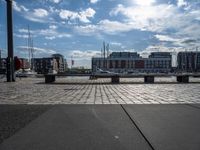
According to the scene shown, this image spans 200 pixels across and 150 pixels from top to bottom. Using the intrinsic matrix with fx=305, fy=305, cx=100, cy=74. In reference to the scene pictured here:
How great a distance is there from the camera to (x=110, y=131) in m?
6.91

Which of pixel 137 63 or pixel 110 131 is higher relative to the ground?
pixel 137 63

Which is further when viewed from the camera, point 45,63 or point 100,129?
point 45,63

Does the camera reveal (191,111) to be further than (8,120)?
Yes

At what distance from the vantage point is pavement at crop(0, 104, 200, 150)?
5.75 metres

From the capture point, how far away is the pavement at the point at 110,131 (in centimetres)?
575

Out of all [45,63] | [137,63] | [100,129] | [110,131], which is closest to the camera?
[110,131]

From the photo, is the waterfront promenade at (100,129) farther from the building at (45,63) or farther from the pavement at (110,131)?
the building at (45,63)

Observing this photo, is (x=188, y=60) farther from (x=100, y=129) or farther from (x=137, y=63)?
(x=100, y=129)

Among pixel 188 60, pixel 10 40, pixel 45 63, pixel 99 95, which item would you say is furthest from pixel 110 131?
pixel 45 63

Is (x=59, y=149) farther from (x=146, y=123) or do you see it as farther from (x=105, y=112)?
(x=105, y=112)

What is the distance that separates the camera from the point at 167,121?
26.4ft

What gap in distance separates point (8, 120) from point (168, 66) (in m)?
148

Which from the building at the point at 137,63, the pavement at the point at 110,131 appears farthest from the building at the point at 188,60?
the pavement at the point at 110,131

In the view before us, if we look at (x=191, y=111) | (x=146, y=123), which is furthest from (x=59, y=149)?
(x=191, y=111)
